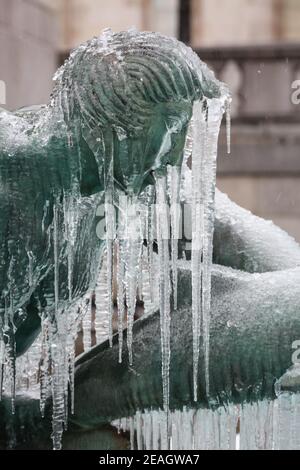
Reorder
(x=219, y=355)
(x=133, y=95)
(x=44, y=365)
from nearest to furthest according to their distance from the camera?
(x=133, y=95)
(x=219, y=355)
(x=44, y=365)

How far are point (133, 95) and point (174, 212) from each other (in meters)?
0.45

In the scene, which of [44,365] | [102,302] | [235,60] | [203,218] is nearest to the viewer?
[203,218]

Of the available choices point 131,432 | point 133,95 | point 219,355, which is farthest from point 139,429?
point 133,95

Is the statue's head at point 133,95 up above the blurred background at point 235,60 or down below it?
below

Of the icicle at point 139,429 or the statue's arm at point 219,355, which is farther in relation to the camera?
the icicle at point 139,429

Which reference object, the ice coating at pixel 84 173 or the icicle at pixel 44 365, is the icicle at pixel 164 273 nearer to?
the ice coating at pixel 84 173

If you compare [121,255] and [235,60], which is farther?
[235,60]

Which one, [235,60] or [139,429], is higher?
[235,60]

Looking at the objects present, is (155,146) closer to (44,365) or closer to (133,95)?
(133,95)

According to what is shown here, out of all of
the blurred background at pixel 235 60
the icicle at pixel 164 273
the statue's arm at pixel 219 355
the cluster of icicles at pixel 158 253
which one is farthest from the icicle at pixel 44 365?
the blurred background at pixel 235 60

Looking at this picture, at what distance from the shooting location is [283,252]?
3.59 metres

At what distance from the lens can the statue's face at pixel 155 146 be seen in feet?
9.60

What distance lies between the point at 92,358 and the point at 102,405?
0.53 ft

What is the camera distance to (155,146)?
9.75 ft
